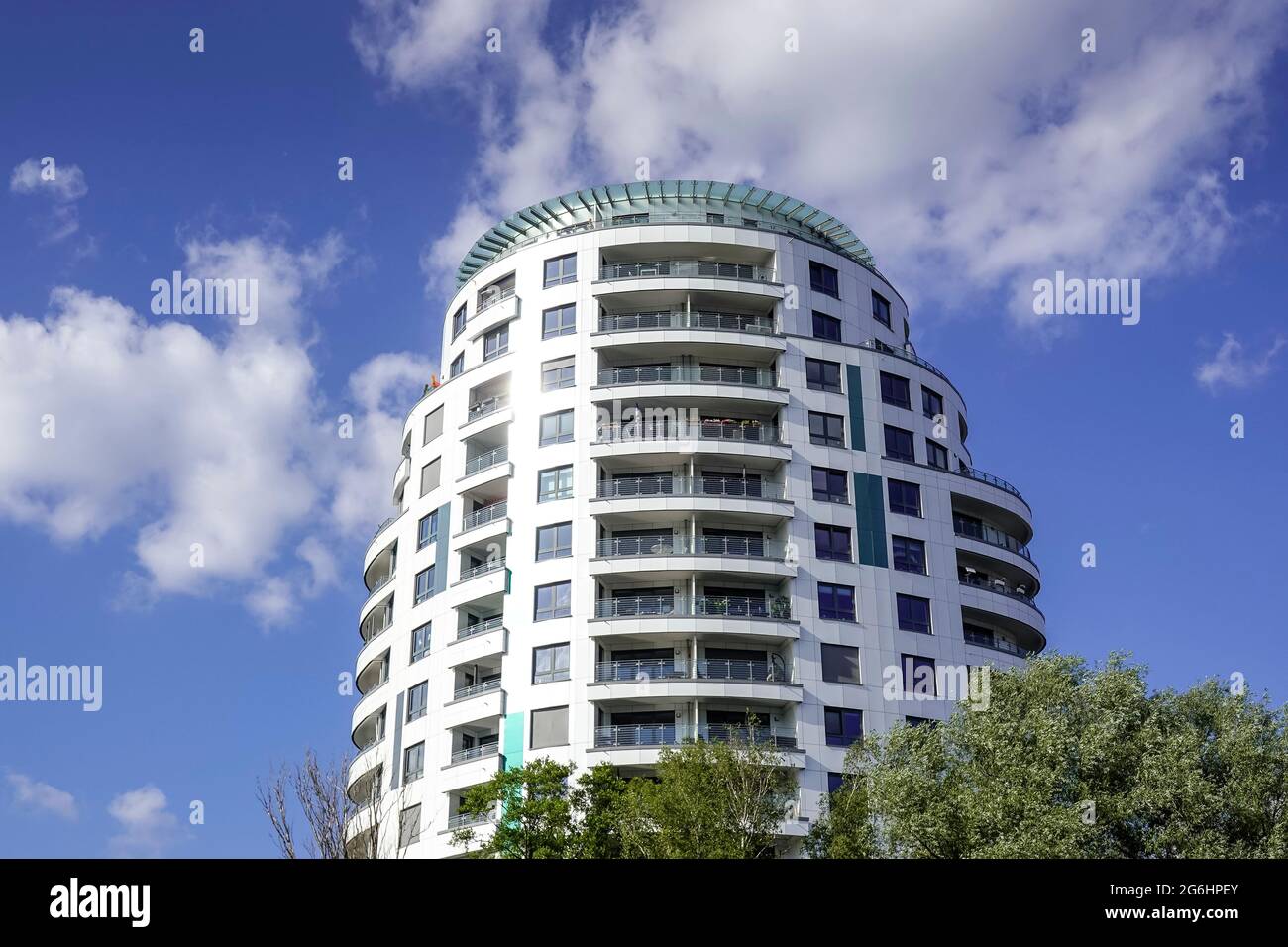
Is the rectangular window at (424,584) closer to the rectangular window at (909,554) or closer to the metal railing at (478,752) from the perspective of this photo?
the metal railing at (478,752)

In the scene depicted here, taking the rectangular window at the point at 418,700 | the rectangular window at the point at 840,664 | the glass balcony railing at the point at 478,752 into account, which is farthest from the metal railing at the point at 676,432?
the glass balcony railing at the point at 478,752

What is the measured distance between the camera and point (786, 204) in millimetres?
82875

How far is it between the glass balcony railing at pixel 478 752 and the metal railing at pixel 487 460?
51.7 feet

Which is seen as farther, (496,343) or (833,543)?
(496,343)

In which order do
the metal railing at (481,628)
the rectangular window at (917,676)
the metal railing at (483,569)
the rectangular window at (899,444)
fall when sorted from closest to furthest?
1. the rectangular window at (917,676)
2. the metal railing at (481,628)
3. the metal railing at (483,569)
4. the rectangular window at (899,444)

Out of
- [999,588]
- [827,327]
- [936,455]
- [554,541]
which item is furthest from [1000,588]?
[554,541]

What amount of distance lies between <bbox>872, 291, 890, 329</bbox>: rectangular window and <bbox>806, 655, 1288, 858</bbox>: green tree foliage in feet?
119

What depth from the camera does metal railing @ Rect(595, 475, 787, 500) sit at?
70250 millimetres

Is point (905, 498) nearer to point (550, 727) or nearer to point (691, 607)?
point (691, 607)

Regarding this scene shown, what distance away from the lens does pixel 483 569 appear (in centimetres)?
7169

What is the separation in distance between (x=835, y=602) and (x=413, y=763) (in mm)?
24654

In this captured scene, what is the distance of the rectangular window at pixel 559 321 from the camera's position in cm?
7569
